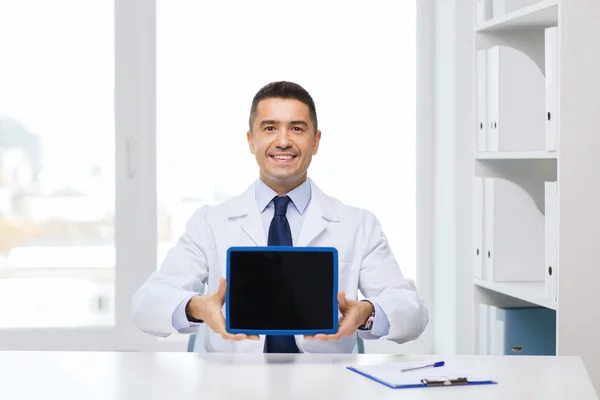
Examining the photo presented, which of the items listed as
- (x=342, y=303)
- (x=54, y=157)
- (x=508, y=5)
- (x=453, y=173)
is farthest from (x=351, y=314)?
(x=54, y=157)

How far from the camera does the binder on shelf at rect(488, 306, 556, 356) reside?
2646 millimetres

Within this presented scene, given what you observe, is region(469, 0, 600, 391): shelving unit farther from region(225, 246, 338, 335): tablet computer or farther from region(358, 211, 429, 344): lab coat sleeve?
region(225, 246, 338, 335): tablet computer

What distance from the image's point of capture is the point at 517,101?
8.75 ft

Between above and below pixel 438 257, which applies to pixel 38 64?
above

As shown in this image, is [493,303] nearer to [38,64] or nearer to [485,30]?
[485,30]

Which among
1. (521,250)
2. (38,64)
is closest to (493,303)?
(521,250)

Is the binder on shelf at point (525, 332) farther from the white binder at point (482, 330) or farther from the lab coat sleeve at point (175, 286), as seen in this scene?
the lab coat sleeve at point (175, 286)

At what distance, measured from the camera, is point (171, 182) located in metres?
4.00

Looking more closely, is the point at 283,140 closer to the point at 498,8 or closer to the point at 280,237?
the point at 280,237

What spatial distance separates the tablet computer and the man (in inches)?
13.5

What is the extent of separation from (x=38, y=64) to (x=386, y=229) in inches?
70.1

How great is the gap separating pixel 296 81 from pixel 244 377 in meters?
2.56

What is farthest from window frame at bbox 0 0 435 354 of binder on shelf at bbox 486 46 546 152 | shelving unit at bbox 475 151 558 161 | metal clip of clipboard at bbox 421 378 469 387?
metal clip of clipboard at bbox 421 378 469 387

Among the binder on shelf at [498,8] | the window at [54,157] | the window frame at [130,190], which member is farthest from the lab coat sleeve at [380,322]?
the window at [54,157]
